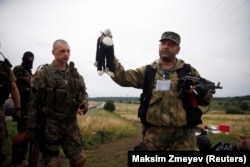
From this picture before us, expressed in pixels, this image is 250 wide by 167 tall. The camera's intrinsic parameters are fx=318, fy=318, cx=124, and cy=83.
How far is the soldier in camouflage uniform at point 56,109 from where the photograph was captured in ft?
16.0

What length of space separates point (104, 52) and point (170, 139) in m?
1.46

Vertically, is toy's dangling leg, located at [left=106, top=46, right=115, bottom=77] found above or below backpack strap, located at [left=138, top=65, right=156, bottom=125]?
above

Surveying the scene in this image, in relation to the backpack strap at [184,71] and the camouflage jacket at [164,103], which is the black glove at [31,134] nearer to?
the camouflage jacket at [164,103]

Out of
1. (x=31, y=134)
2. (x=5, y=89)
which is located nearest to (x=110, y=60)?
(x=31, y=134)

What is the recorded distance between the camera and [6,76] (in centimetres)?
590

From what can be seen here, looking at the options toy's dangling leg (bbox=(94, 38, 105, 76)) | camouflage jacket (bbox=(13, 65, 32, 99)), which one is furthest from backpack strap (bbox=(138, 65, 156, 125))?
camouflage jacket (bbox=(13, 65, 32, 99))

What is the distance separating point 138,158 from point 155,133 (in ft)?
1.34

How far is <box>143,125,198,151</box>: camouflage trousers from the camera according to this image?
4.26m

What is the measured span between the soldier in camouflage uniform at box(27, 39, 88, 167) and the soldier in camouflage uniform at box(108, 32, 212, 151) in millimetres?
1110

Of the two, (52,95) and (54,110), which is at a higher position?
(52,95)

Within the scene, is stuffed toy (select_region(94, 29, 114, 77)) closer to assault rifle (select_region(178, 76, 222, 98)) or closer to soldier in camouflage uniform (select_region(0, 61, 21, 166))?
assault rifle (select_region(178, 76, 222, 98))

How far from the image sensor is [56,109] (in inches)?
196

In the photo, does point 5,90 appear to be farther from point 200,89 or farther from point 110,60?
point 200,89

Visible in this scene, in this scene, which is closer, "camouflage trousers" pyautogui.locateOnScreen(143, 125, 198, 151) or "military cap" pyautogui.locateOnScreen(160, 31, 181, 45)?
"camouflage trousers" pyautogui.locateOnScreen(143, 125, 198, 151)
